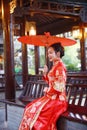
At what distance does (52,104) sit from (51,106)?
0.03 m

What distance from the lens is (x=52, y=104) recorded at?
4391mm

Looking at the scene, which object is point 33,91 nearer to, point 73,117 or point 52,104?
point 52,104

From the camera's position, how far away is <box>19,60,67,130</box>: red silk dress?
4328mm

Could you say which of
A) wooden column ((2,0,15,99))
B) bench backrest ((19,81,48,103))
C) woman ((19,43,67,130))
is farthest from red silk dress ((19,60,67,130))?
wooden column ((2,0,15,99))

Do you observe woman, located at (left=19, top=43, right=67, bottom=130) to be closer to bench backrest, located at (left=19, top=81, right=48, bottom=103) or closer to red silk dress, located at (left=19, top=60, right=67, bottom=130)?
red silk dress, located at (left=19, top=60, right=67, bottom=130)

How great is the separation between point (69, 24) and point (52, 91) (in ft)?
29.4

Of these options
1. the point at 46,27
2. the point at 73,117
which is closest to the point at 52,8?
the point at 46,27

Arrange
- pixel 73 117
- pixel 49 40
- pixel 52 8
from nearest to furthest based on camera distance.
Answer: pixel 73 117 → pixel 49 40 → pixel 52 8

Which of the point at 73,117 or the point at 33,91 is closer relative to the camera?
the point at 73,117

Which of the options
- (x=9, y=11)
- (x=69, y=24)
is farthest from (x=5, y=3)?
(x=69, y=24)

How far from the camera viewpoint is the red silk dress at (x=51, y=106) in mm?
4328

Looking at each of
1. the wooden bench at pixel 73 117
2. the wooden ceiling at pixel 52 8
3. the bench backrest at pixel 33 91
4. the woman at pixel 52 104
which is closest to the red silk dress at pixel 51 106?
the woman at pixel 52 104

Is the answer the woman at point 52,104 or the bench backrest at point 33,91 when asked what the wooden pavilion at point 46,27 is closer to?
the bench backrest at point 33,91

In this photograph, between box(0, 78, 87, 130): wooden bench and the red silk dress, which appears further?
the red silk dress
